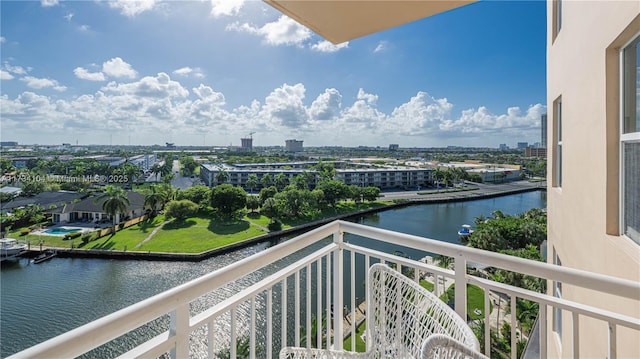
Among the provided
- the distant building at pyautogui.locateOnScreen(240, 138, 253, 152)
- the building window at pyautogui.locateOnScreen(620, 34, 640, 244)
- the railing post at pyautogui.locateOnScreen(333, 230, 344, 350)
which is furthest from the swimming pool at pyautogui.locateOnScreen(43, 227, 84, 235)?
the distant building at pyautogui.locateOnScreen(240, 138, 253, 152)

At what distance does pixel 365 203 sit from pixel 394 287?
23192mm

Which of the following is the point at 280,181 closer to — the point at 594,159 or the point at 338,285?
the point at 338,285

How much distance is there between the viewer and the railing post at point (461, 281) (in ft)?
3.40

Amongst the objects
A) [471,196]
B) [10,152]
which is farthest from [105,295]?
[471,196]

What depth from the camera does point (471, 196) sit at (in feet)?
91.8

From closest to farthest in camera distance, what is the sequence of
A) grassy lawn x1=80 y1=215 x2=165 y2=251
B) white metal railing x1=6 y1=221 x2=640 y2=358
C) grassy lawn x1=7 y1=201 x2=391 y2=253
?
white metal railing x1=6 y1=221 x2=640 y2=358, grassy lawn x1=7 y1=201 x2=391 y2=253, grassy lawn x1=80 y1=215 x2=165 y2=251

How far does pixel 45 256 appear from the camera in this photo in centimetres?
1510

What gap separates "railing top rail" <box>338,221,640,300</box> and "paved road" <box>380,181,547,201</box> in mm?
24990

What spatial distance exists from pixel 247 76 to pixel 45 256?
19214mm

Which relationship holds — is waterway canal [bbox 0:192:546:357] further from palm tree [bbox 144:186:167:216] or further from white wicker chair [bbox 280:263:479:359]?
white wicker chair [bbox 280:263:479:359]

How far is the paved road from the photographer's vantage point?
87.2 feet

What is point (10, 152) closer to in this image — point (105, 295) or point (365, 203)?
point (105, 295)

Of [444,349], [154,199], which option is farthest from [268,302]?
[154,199]

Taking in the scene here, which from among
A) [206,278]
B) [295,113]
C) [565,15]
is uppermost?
[295,113]
